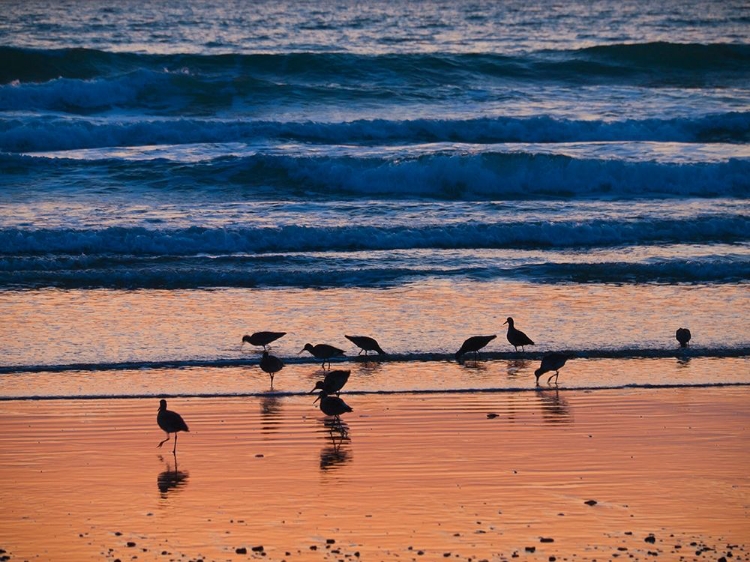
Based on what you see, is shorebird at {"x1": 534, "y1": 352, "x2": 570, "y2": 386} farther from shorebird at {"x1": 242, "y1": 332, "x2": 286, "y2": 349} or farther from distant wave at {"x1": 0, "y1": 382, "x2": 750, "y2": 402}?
shorebird at {"x1": 242, "y1": 332, "x2": 286, "y2": 349}

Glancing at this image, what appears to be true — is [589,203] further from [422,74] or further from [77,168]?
[422,74]

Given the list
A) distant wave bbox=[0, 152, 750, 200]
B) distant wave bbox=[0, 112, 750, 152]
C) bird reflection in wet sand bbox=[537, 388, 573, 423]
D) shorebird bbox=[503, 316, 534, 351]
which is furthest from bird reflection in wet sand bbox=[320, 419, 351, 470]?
distant wave bbox=[0, 112, 750, 152]

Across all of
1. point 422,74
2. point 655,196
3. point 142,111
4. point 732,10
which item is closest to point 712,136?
point 655,196

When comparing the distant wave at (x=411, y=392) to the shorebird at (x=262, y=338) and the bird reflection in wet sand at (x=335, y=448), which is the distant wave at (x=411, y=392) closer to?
the bird reflection in wet sand at (x=335, y=448)

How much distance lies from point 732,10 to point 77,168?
38388mm

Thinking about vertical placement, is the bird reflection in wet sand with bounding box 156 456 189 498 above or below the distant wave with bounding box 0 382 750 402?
below

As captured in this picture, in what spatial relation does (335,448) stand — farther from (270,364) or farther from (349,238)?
(349,238)

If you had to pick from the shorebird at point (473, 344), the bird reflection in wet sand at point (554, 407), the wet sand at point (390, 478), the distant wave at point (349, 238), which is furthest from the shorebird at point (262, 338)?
the distant wave at point (349, 238)

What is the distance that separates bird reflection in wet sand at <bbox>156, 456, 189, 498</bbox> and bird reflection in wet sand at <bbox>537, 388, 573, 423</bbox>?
3.06 meters

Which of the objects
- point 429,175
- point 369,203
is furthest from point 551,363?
point 429,175

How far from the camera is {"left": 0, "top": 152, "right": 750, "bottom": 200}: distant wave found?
77.6ft

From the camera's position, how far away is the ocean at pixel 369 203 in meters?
12.4

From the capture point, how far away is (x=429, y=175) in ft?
78.8

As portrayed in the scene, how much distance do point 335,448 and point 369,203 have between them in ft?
43.7
